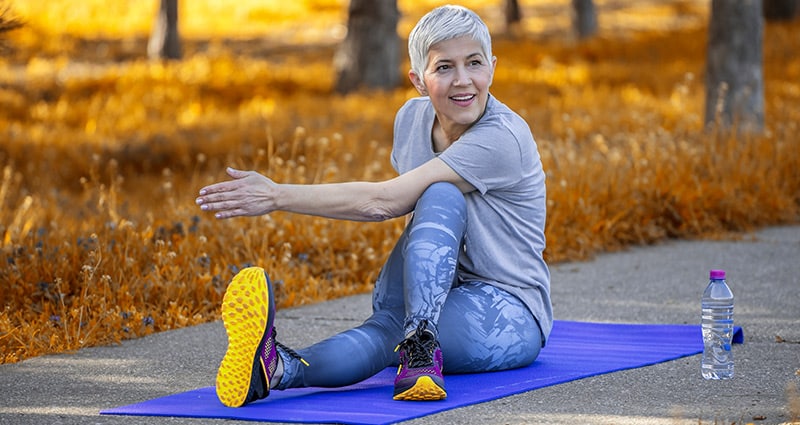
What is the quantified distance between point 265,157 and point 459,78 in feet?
22.7

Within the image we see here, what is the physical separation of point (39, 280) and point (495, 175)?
2743 mm

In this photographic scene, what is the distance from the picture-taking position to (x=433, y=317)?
421 centimetres

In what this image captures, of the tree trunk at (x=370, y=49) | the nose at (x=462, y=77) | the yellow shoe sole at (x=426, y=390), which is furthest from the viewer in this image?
the tree trunk at (x=370, y=49)

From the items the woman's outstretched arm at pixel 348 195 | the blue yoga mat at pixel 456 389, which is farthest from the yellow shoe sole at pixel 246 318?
the woman's outstretched arm at pixel 348 195

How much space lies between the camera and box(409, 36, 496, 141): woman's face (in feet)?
14.4

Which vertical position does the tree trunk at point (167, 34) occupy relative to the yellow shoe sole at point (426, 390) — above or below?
below

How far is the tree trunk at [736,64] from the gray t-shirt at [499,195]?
5855 millimetres

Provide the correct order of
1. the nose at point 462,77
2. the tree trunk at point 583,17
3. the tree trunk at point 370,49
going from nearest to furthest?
the nose at point 462,77 → the tree trunk at point 370,49 → the tree trunk at point 583,17

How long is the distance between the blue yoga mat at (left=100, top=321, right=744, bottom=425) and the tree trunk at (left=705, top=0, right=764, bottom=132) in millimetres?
5031

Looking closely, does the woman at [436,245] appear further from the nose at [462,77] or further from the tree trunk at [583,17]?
the tree trunk at [583,17]

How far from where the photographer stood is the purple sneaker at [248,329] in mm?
3973

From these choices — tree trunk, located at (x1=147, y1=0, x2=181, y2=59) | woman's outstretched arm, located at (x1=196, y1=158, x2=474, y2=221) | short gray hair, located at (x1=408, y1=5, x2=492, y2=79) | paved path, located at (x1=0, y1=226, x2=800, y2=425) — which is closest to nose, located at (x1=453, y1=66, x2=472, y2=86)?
short gray hair, located at (x1=408, y1=5, x2=492, y2=79)

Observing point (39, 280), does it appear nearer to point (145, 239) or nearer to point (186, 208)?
point (145, 239)

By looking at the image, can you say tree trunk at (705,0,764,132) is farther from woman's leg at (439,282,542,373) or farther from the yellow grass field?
woman's leg at (439,282,542,373)
